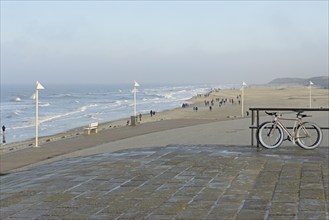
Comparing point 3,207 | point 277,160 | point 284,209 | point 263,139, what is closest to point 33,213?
point 3,207

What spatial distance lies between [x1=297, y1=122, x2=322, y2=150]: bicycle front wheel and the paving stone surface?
0.33 meters

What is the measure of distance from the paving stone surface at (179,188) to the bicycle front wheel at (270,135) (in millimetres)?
474

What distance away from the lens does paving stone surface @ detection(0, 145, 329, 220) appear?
500cm

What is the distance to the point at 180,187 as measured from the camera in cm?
619

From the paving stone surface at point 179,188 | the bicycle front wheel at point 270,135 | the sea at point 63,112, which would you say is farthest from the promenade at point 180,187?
the sea at point 63,112

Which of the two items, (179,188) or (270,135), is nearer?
(179,188)

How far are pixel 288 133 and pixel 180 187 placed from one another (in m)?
4.14

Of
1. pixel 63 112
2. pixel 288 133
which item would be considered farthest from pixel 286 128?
pixel 63 112

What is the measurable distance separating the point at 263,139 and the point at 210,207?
484 cm

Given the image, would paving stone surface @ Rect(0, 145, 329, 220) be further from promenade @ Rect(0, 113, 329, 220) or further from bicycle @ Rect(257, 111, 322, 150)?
bicycle @ Rect(257, 111, 322, 150)

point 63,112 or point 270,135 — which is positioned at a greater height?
point 270,135

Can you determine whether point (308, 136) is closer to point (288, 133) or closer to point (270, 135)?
point (288, 133)

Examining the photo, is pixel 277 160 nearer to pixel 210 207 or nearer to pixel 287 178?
pixel 287 178

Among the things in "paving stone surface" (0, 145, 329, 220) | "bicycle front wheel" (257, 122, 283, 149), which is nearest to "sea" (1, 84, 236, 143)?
"bicycle front wheel" (257, 122, 283, 149)
